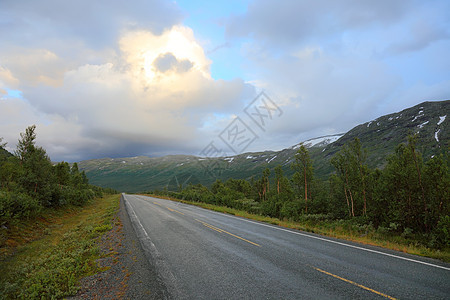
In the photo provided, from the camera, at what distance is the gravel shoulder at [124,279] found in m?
4.76

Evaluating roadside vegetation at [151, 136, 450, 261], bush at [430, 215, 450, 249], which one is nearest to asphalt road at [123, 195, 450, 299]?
roadside vegetation at [151, 136, 450, 261]

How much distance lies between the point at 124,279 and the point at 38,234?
1325cm

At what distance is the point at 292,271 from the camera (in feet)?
19.0

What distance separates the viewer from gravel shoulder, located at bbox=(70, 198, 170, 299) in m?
4.76

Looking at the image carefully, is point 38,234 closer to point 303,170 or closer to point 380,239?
point 380,239

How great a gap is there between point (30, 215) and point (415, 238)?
25270 millimetres

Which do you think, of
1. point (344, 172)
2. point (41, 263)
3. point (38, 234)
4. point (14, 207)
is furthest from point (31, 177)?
point (344, 172)

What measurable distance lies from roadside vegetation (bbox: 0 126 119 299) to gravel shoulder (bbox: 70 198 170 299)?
0.35 metres

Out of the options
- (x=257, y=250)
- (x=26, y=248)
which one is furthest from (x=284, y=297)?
(x=26, y=248)

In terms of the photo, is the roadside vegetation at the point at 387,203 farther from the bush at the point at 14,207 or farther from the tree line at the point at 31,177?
the tree line at the point at 31,177

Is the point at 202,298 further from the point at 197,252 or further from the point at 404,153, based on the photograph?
the point at 404,153

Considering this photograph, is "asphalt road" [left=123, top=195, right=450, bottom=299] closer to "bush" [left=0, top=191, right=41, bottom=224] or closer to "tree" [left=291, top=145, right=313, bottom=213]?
"bush" [left=0, top=191, right=41, bottom=224]

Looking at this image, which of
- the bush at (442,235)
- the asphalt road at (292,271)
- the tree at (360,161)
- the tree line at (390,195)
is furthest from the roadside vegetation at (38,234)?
the tree at (360,161)

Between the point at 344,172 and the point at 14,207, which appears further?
the point at 344,172
